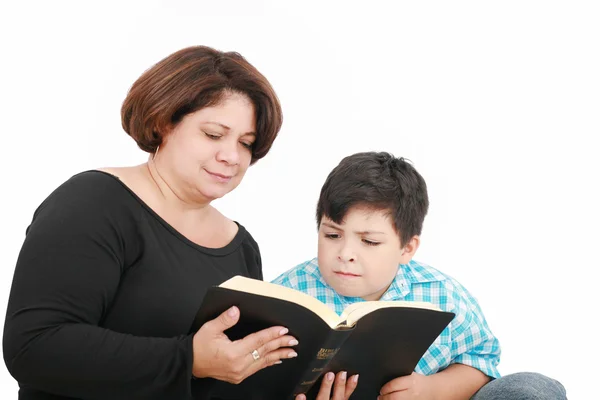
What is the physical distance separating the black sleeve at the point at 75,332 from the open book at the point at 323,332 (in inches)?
5.8

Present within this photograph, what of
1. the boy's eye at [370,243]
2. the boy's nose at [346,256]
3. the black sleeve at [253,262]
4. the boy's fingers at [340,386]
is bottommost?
the boy's fingers at [340,386]

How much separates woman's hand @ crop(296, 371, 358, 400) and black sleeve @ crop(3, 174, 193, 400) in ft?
1.32

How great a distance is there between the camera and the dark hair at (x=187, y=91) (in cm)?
214

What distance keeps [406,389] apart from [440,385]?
0.16m

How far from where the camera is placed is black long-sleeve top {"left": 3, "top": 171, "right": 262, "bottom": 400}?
5.96ft

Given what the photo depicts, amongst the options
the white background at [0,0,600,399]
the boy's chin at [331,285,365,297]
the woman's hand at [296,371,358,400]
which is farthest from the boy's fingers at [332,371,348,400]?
the white background at [0,0,600,399]

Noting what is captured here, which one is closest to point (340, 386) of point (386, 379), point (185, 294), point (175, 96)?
point (386, 379)

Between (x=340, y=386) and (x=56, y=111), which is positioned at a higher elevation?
(x=56, y=111)

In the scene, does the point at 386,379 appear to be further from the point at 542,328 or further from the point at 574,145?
the point at 574,145

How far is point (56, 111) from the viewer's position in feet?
12.2

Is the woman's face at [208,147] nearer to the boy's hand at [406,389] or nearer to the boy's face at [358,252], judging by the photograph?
the boy's face at [358,252]

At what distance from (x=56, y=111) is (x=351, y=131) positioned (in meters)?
1.39

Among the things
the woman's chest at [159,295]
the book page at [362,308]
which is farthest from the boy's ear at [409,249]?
the woman's chest at [159,295]

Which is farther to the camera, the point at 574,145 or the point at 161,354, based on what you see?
the point at 574,145
